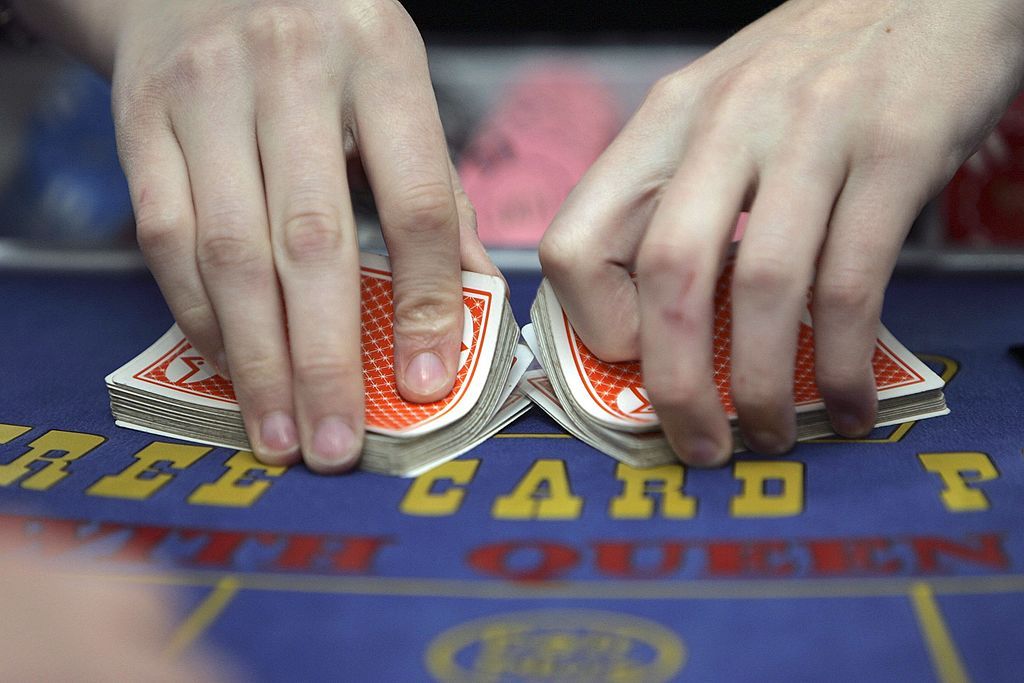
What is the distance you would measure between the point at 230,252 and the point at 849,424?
2.18 feet

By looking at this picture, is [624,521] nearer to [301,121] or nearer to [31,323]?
[301,121]

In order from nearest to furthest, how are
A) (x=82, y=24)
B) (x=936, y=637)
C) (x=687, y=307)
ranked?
1. (x=936, y=637)
2. (x=687, y=307)
3. (x=82, y=24)

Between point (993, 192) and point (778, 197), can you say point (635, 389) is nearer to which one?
point (778, 197)

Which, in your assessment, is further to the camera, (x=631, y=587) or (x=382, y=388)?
(x=382, y=388)

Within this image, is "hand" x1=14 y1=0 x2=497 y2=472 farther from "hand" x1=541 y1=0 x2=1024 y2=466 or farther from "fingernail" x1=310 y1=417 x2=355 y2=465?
"hand" x1=541 y1=0 x2=1024 y2=466

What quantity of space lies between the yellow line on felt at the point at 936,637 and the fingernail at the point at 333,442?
518 mm

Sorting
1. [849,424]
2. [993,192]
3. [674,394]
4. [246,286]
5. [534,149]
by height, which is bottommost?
[993,192]

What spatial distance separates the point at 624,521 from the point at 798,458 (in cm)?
23

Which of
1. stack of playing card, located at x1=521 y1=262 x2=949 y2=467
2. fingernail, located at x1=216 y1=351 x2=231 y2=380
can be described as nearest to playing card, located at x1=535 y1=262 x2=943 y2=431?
stack of playing card, located at x1=521 y1=262 x2=949 y2=467

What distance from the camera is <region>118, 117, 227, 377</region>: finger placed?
1060 millimetres

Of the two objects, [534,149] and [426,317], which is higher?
[426,317]

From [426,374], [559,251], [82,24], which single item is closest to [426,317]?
[426,374]

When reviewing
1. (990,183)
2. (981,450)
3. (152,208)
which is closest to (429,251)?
(152,208)

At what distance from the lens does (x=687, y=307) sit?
36.0 inches
